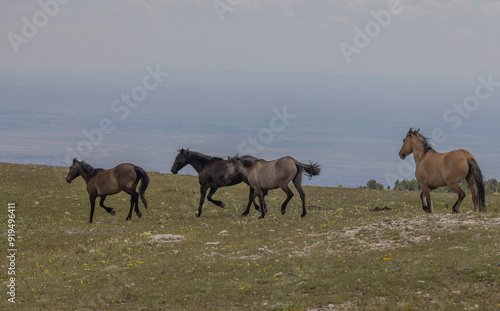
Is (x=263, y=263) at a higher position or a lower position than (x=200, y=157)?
lower

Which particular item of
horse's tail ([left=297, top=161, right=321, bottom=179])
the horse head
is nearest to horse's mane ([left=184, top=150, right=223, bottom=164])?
the horse head

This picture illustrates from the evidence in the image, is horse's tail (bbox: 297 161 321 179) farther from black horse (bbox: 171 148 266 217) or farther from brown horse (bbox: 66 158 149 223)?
brown horse (bbox: 66 158 149 223)

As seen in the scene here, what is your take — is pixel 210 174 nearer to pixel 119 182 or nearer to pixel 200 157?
pixel 200 157

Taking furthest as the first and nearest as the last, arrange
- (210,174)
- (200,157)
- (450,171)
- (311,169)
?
(200,157)
(210,174)
(311,169)
(450,171)

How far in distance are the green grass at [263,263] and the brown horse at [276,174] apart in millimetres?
1152

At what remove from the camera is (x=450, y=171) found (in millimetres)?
20406

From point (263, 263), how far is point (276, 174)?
8.97m

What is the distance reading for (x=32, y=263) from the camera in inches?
715

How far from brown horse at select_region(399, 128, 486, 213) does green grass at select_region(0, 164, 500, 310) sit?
138 centimetres

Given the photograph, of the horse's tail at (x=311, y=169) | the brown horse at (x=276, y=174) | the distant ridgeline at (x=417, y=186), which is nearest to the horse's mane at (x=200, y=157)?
the brown horse at (x=276, y=174)

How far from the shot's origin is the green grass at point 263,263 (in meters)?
12.7

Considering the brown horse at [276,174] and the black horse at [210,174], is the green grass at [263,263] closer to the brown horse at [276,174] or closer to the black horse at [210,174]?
the brown horse at [276,174]

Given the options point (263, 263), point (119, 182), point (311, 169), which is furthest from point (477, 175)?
point (119, 182)

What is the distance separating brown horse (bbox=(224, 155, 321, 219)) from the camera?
958 inches
